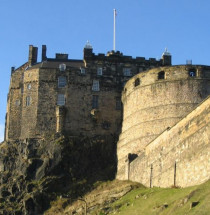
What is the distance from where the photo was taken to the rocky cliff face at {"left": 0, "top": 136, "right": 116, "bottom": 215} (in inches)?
2132

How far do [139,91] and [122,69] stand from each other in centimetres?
742

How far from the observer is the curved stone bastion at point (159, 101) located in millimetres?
54062

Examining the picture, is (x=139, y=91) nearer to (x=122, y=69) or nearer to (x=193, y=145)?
(x=122, y=69)

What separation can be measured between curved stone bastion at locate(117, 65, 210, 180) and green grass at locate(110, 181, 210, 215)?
799 centimetres

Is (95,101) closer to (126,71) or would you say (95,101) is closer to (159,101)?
(126,71)

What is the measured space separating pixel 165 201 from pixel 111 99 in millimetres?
25477

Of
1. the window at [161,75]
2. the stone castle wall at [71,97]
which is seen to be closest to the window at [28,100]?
the stone castle wall at [71,97]

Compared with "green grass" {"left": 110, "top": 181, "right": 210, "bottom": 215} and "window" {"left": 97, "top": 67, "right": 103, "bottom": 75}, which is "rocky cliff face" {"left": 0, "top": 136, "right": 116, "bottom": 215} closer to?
"window" {"left": 97, "top": 67, "right": 103, "bottom": 75}

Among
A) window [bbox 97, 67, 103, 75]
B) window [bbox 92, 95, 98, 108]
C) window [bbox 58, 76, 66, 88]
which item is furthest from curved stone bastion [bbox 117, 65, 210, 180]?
window [bbox 58, 76, 66, 88]

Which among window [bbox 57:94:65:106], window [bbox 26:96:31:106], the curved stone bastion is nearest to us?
the curved stone bastion

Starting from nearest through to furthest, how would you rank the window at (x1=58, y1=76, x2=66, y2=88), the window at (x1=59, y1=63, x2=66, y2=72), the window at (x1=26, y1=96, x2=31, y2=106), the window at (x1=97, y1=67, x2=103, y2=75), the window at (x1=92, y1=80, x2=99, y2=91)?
the window at (x1=26, y1=96, x2=31, y2=106) < the window at (x1=58, y1=76, x2=66, y2=88) < the window at (x1=92, y1=80, x2=99, y2=91) < the window at (x1=59, y1=63, x2=66, y2=72) < the window at (x1=97, y1=67, x2=103, y2=75)

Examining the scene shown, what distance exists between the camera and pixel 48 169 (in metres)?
56.1

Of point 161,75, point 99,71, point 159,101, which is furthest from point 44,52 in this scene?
point 159,101

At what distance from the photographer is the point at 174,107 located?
5431 cm
